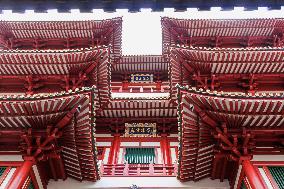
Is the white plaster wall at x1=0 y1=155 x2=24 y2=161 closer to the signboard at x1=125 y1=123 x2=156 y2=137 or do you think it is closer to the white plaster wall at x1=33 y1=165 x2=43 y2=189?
the white plaster wall at x1=33 y1=165 x2=43 y2=189

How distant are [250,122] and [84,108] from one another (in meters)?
5.56

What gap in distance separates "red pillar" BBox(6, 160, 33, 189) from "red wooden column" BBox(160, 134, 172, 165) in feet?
20.7

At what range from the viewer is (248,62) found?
18.1 metres

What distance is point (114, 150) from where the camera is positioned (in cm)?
1739

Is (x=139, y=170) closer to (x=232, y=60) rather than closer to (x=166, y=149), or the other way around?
(x=166, y=149)

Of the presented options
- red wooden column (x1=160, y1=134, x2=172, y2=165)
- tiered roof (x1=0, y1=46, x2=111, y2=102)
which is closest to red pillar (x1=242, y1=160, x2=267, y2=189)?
red wooden column (x1=160, y1=134, x2=172, y2=165)

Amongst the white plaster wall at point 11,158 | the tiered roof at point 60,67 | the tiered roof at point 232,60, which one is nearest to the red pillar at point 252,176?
→ the tiered roof at point 232,60

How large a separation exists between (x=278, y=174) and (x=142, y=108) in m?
7.79

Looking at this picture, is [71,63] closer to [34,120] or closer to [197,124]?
[34,120]

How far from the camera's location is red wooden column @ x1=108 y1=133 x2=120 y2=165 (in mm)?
16750

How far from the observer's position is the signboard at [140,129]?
18297 mm

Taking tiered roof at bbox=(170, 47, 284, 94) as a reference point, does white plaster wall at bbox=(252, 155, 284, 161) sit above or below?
below

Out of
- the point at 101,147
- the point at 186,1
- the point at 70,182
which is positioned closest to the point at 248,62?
the point at 101,147

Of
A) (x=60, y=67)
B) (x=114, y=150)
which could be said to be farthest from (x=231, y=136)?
(x=60, y=67)
